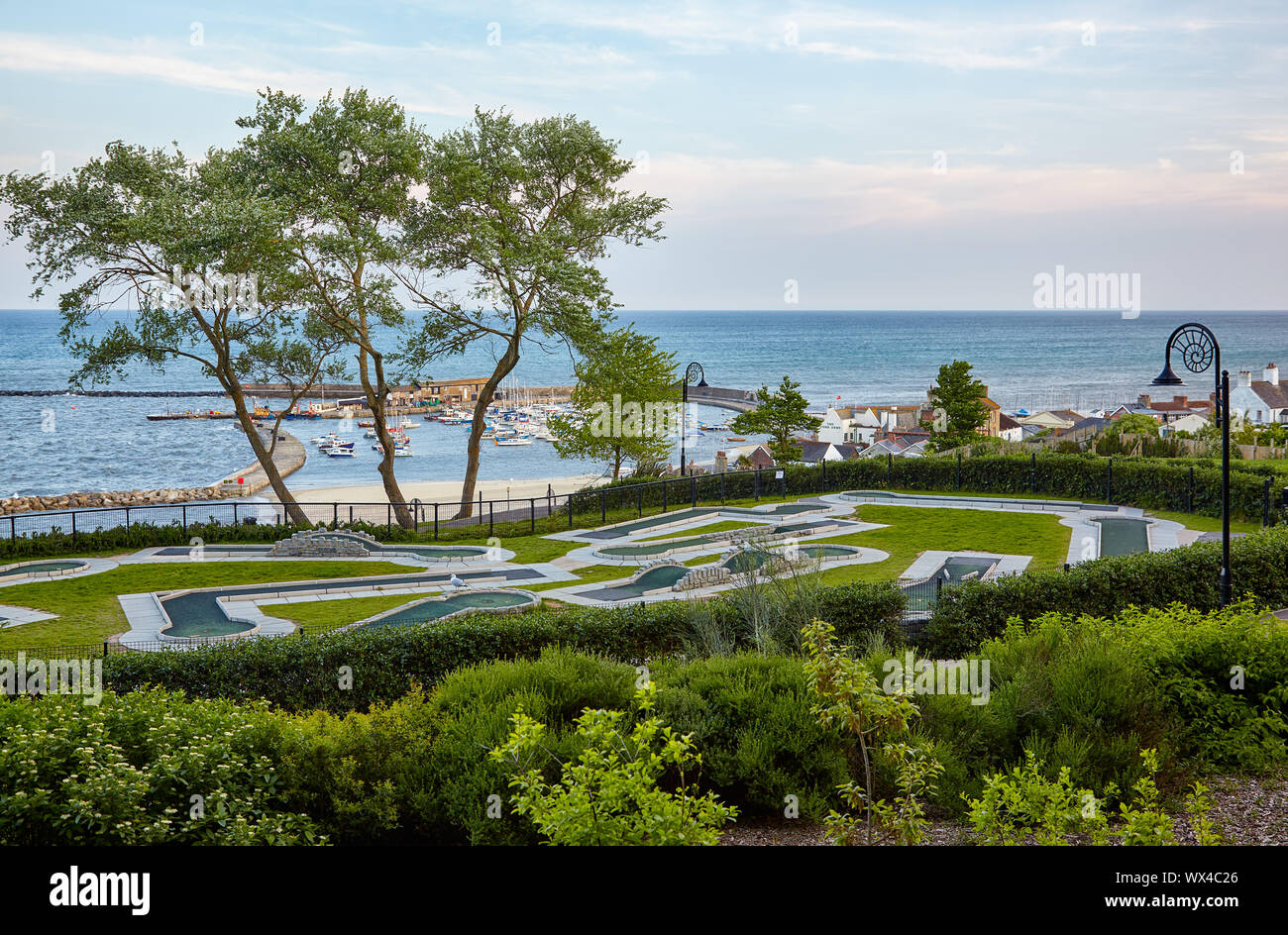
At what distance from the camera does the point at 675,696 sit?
9523 millimetres

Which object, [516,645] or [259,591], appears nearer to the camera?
[516,645]

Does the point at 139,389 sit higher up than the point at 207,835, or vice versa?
the point at 139,389

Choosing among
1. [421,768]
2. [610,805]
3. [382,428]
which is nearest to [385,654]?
[421,768]

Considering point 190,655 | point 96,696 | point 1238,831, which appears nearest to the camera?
point 1238,831

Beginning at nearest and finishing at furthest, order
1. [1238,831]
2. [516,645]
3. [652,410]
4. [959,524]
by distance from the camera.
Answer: [1238,831] → [516,645] → [959,524] → [652,410]

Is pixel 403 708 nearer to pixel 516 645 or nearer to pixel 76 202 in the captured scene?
pixel 516 645

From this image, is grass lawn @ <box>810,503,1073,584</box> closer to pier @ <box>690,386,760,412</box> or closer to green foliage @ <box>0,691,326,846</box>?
green foliage @ <box>0,691,326,846</box>

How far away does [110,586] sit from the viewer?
65.7 feet

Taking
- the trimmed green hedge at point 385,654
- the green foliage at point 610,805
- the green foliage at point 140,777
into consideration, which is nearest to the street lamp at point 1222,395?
the trimmed green hedge at point 385,654

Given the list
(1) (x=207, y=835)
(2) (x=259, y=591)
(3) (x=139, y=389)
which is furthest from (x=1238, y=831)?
(3) (x=139, y=389)

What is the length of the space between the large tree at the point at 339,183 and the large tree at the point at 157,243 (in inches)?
39.2

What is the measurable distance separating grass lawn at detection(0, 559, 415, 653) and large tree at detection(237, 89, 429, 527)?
272 inches

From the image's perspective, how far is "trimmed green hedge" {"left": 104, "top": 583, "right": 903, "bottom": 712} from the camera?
1193 cm
